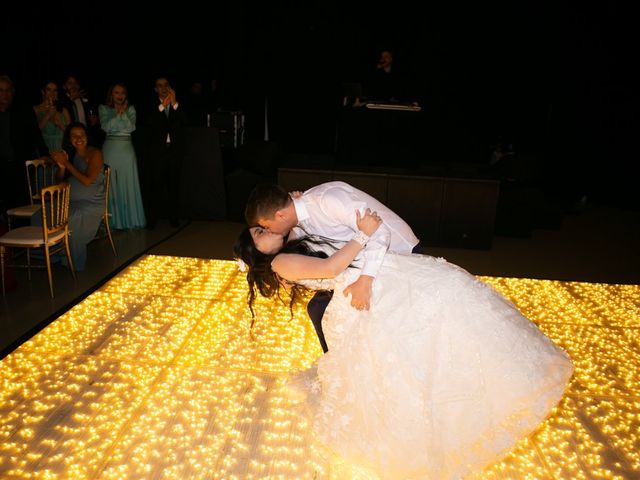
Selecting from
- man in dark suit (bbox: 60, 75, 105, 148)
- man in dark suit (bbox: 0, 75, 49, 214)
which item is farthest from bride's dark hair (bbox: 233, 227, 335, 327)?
man in dark suit (bbox: 60, 75, 105, 148)

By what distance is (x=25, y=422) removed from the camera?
252cm

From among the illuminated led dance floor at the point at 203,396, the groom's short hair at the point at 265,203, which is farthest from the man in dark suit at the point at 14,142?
the groom's short hair at the point at 265,203

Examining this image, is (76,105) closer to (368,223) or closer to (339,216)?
(339,216)

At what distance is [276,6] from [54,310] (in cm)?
786

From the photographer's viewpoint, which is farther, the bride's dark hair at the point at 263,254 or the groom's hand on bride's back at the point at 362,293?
the bride's dark hair at the point at 263,254

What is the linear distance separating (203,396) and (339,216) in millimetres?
1250

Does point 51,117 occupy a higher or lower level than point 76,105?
lower

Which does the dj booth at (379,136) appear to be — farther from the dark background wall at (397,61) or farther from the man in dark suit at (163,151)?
the dark background wall at (397,61)

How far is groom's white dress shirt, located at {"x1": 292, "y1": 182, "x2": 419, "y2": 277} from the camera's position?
2.25 meters

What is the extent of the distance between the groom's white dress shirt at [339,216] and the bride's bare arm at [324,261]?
0.05m

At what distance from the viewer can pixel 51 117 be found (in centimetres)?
630

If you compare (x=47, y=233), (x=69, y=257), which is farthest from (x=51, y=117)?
(x=47, y=233)

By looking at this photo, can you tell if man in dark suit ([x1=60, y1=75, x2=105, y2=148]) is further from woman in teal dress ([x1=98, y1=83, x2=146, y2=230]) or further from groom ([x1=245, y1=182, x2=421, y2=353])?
groom ([x1=245, y1=182, x2=421, y2=353])

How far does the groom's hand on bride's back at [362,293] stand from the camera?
7.17 ft
